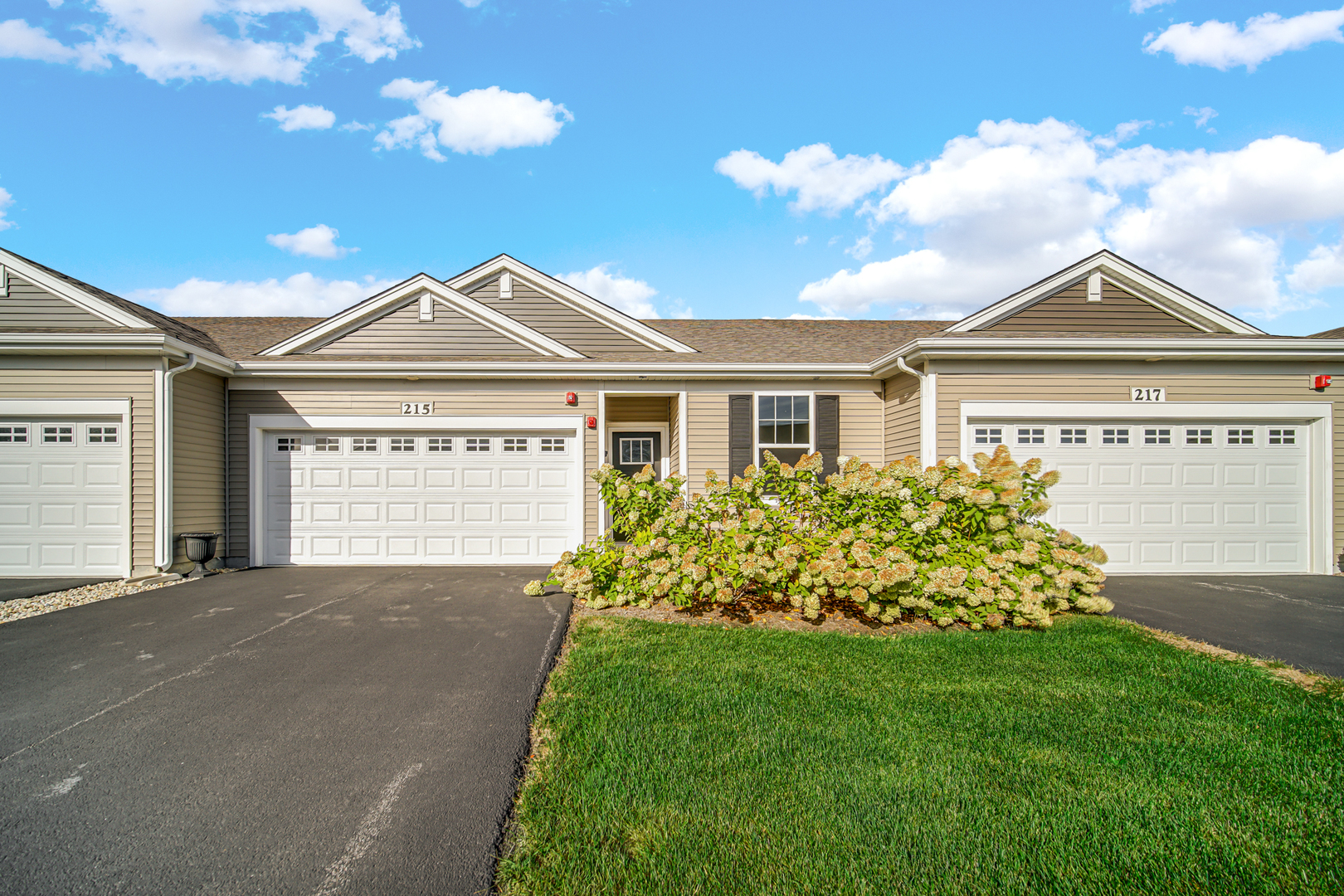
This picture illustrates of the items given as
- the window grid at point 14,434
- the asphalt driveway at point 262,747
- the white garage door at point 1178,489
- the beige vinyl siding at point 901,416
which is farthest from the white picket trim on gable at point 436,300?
the white garage door at point 1178,489

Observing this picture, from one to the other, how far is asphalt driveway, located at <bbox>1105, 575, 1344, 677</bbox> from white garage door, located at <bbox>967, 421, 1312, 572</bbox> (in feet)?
1.17

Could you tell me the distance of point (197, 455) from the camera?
8203 mm

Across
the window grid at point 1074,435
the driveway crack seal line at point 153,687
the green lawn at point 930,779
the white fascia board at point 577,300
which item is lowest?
the driveway crack seal line at point 153,687

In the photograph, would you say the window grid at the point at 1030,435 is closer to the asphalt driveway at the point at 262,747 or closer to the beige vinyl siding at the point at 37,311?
the asphalt driveway at the point at 262,747

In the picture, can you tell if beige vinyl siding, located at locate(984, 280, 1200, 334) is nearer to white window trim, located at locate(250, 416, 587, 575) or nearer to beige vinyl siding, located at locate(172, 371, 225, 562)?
white window trim, located at locate(250, 416, 587, 575)

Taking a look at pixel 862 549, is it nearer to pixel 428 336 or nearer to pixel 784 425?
pixel 784 425

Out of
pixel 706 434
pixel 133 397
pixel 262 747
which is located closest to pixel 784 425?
pixel 706 434

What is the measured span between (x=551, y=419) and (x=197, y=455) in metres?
5.09

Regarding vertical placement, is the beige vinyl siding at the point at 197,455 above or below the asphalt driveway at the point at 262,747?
above

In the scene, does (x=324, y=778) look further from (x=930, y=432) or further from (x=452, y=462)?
(x=930, y=432)

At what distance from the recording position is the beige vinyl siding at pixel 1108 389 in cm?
819

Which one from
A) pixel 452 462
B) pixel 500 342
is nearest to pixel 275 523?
pixel 452 462

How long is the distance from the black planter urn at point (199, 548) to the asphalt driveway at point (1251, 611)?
11.5m

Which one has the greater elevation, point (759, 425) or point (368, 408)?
point (368, 408)
